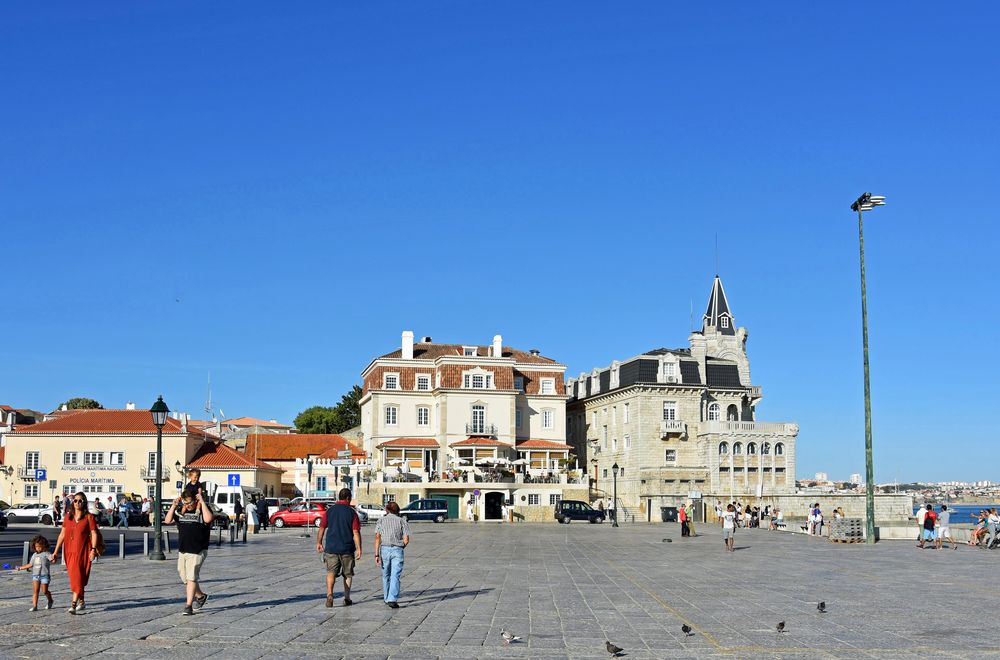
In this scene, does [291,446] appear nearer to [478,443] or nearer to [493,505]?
[478,443]

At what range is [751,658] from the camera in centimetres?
1103

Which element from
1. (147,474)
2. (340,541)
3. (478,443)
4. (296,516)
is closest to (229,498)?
(296,516)

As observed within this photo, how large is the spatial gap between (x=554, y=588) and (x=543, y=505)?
52733 mm

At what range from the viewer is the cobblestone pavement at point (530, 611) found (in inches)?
455

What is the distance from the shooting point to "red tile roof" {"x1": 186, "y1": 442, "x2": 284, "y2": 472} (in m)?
73.4

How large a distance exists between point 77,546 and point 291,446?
74.9 metres

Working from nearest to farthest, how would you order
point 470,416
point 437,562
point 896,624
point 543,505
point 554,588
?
point 896,624
point 554,588
point 437,562
point 543,505
point 470,416

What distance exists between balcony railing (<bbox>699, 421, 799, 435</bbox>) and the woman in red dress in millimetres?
67215

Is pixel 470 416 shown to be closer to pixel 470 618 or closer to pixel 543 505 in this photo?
pixel 543 505

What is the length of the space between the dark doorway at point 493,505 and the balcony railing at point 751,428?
1746 cm

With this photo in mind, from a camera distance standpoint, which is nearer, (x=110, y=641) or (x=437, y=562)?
(x=110, y=641)

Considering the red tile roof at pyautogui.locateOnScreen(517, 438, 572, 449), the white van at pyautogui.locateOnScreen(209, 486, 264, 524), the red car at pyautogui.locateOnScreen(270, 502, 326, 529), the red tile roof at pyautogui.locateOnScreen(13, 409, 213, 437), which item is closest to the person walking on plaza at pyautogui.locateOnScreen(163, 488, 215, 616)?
the red car at pyautogui.locateOnScreen(270, 502, 326, 529)

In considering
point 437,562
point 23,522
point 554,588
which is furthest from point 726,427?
point 554,588

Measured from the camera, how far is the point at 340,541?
15.0 metres
